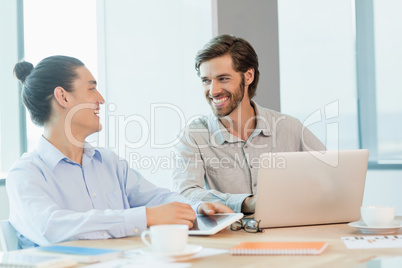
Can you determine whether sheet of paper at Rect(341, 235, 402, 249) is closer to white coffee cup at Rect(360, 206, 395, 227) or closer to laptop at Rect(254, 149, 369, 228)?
white coffee cup at Rect(360, 206, 395, 227)

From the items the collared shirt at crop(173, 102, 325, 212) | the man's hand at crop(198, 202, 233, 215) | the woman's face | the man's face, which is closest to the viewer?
the man's hand at crop(198, 202, 233, 215)

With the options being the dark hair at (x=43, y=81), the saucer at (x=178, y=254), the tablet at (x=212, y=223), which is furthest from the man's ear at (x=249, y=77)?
the saucer at (x=178, y=254)

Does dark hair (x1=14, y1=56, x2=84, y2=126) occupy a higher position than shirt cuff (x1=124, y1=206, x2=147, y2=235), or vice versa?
dark hair (x1=14, y1=56, x2=84, y2=126)

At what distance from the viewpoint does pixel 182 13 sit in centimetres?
393

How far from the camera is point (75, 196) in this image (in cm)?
192

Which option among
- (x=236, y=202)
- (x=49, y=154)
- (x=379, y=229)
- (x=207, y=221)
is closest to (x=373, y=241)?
(x=379, y=229)

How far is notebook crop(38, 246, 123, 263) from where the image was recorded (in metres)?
1.23

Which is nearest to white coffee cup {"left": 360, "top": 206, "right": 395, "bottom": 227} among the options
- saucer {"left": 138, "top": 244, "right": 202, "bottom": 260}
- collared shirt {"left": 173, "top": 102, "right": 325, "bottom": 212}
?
saucer {"left": 138, "top": 244, "right": 202, "bottom": 260}

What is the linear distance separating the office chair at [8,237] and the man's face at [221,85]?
124cm

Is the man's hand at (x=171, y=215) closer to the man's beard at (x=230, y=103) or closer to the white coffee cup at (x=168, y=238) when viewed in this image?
the white coffee cup at (x=168, y=238)

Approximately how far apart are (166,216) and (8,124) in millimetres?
2049

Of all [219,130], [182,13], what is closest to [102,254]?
[219,130]

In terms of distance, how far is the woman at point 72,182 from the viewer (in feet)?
5.23

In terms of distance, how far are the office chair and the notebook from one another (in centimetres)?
34
